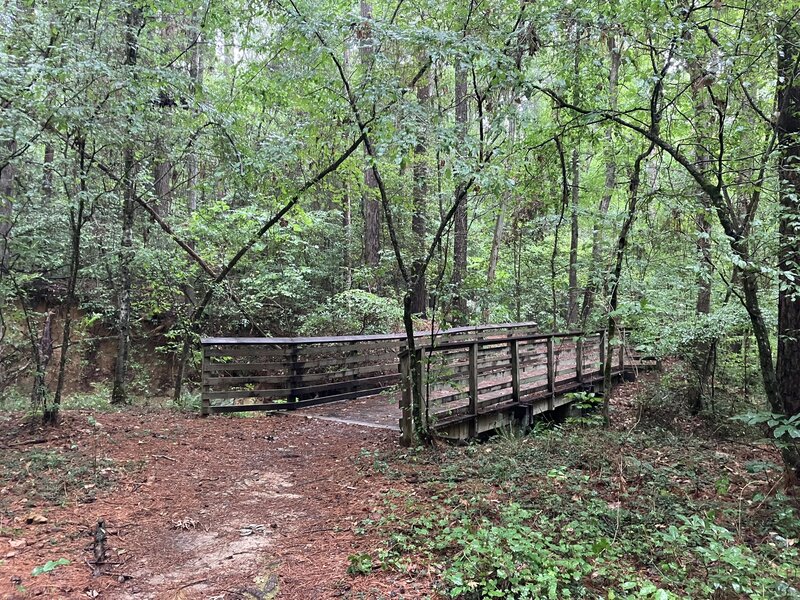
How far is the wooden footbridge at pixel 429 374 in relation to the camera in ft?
20.7

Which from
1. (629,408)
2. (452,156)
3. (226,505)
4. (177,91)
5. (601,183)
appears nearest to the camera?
(226,505)

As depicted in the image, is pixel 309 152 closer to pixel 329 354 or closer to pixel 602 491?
pixel 329 354

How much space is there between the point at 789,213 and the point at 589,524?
3.15m

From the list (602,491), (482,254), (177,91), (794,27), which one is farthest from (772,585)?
(482,254)

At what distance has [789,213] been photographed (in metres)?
4.07

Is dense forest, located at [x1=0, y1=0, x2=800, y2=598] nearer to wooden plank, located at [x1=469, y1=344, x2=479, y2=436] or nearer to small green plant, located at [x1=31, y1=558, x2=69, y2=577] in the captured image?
wooden plank, located at [x1=469, y1=344, x2=479, y2=436]

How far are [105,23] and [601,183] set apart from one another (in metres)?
11.4

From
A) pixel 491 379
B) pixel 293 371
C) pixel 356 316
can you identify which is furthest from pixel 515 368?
pixel 356 316

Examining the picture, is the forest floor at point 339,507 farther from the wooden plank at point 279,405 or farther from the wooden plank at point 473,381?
the wooden plank at point 279,405

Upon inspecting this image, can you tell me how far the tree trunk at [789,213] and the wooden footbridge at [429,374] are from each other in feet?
5.03

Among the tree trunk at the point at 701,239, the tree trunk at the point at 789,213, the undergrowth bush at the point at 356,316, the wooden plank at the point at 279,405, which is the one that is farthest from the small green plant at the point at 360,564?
the undergrowth bush at the point at 356,316

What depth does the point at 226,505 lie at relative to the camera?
4.33 metres

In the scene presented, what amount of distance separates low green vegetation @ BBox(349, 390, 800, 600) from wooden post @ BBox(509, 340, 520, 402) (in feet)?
7.04

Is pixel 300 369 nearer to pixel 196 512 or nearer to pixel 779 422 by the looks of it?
pixel 196 512
